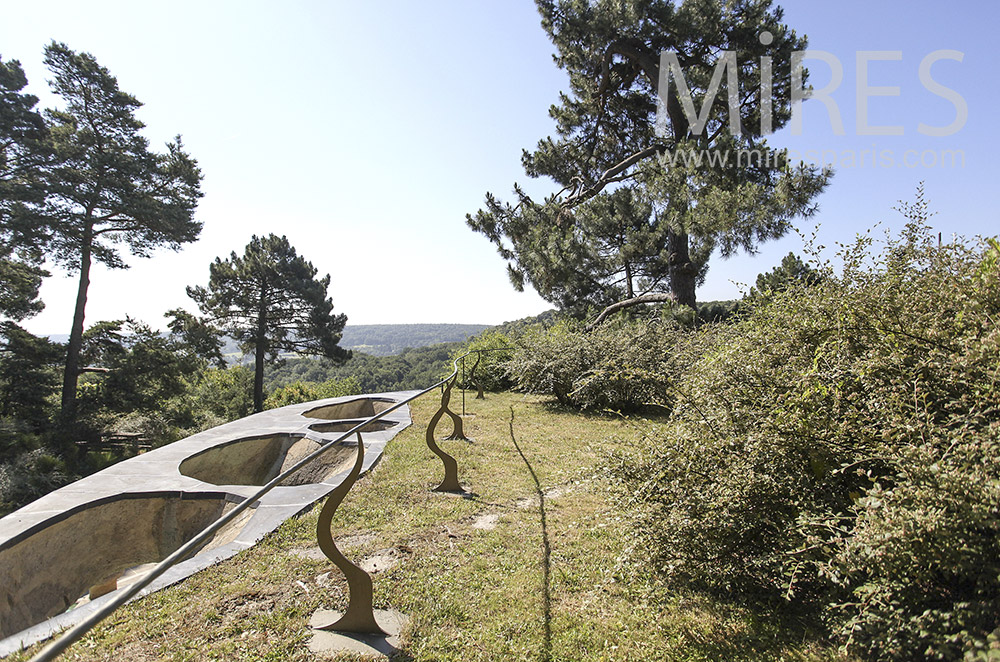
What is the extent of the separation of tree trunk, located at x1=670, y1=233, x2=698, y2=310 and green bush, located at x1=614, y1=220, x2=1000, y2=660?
285 inches

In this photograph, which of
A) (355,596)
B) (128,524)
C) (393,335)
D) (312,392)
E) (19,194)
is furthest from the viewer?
(393,335)

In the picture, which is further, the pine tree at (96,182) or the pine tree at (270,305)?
Answer: the pine tree at (270,305)

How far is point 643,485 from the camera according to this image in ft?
7.79

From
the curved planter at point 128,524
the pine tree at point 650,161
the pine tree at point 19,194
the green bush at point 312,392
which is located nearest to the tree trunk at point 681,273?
the pine tree at point 650,161

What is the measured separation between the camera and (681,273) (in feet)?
31.9

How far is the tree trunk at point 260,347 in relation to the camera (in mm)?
23000

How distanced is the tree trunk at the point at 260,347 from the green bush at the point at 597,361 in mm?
18624

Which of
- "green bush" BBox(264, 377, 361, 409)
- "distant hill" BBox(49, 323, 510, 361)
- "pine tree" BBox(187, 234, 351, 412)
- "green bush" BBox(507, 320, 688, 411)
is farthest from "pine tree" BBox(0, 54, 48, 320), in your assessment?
"distant hill" BBox(49, 323, 510, 361)

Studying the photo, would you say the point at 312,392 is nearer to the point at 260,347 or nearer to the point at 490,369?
the point at 260,347

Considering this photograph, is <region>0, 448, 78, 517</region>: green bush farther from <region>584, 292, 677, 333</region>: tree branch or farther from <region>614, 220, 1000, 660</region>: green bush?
<region>614, 220, 1000, 660</region>: green bush

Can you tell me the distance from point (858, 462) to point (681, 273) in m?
8.71

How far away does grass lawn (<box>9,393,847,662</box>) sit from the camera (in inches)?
79.3

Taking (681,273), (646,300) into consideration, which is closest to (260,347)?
(646,300)

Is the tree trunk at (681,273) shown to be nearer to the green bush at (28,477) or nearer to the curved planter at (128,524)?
the curved planter at (128,524)
